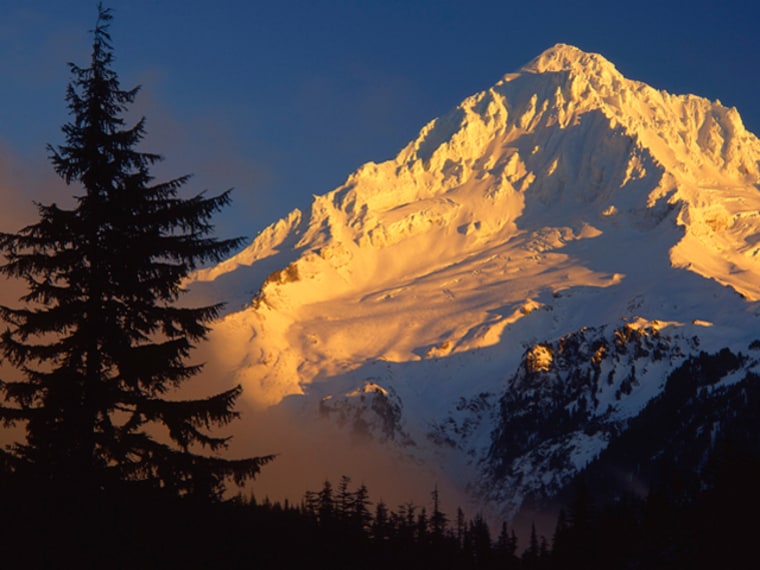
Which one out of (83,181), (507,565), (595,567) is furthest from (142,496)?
(507,565)

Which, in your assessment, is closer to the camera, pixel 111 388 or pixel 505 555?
pixel 111 388

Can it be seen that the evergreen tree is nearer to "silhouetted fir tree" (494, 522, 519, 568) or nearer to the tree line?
the tree line

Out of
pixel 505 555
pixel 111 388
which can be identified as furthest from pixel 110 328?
pixel 505 555

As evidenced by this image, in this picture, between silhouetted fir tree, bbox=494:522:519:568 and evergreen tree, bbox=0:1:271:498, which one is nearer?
evergreen tree, bbox=0:1:271:498

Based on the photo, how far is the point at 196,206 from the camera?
80.0ft

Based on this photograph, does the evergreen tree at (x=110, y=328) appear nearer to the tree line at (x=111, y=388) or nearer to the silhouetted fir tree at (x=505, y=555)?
the tree line at (x=111, y=388)

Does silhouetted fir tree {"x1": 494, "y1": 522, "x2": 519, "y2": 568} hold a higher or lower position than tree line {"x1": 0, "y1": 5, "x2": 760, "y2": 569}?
lower

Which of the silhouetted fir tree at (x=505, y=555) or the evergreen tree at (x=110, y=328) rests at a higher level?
the evergreen tree at (x=110, y=328)

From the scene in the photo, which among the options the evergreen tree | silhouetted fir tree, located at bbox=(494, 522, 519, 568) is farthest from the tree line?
silhouetted fir tree, located at bbox=(494, 522, 519, 568)

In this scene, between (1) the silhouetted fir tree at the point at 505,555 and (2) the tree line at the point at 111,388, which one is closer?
(2) the tree line at the point at 111,388

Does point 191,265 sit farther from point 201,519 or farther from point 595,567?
point 595,567

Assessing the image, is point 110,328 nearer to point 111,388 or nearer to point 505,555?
point 111,388

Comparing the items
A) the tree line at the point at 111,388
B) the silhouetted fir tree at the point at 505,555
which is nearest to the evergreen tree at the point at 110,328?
the tree line at the point at 111,388

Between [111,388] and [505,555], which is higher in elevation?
[111,388]
